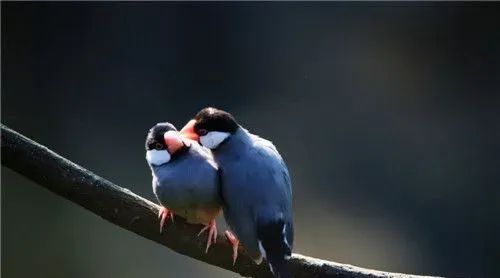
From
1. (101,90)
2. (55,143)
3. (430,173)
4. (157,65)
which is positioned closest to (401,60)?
(430,173)

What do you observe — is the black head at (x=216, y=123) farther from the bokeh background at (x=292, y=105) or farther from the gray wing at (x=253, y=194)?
the bokeh background at (x=292, y=105)

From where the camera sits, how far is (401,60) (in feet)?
8.79

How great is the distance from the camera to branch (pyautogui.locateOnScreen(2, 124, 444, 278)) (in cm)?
137

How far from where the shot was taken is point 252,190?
1.35 metres

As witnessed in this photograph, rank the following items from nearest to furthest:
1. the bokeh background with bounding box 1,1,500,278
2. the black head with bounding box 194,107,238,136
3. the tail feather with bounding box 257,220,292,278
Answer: the tail feather with bounding box 257,220,292,278, the black head with bounding box 194,107,238,136, the bokeh background with bounding box 1,1,500,278

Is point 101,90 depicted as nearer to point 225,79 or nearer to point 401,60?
point 225,79

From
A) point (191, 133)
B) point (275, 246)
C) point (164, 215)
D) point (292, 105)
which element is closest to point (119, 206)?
point (164, 215)

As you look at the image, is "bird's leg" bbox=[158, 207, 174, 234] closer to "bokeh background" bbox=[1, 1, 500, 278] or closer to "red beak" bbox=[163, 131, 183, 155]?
"red beak" bbox=[163, 131, 183, 155]

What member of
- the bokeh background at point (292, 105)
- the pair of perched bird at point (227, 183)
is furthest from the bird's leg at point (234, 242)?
the bokeh background at point (292, 105)

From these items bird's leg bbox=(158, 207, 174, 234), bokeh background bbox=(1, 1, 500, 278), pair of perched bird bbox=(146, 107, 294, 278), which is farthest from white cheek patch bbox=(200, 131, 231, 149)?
bokeh background bbox=(1, 1, 500, 278)

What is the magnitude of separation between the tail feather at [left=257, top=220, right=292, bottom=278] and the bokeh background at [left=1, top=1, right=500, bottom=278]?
1.24 m

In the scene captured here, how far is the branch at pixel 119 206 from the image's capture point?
1.37 meters

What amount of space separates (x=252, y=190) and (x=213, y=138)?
13 centimetres

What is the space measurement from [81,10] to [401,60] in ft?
3.53
